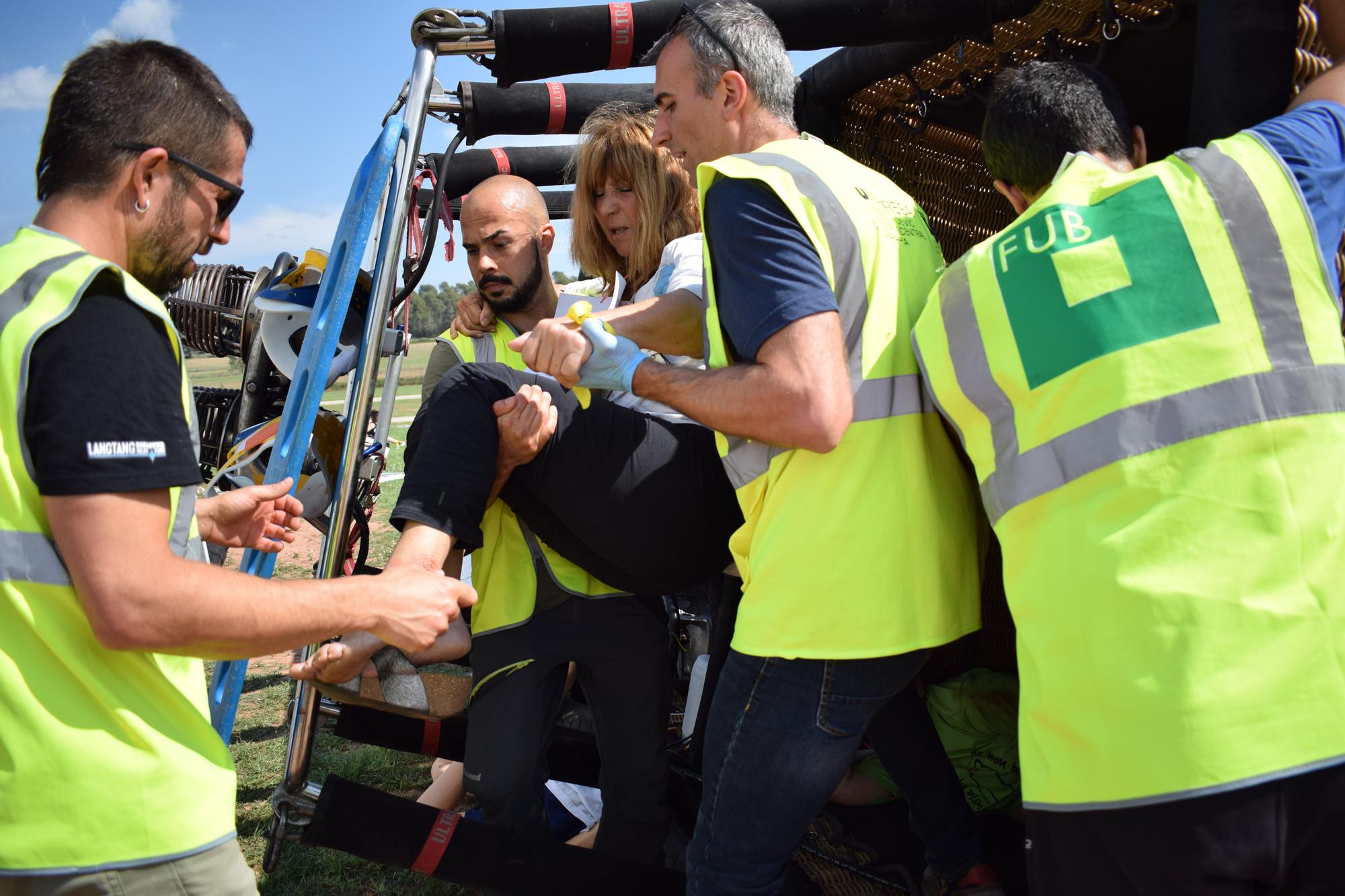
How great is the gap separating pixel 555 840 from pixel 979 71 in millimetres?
2413

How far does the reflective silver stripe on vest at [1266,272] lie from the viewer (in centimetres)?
125

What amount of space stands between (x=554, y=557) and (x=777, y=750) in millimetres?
1057

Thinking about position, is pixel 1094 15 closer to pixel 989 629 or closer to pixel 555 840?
pixel 989 629

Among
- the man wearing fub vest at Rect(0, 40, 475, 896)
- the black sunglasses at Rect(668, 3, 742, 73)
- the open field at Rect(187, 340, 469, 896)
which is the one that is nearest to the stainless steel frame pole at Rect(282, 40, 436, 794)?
the open field at Rect(187, 340, 469, 896)

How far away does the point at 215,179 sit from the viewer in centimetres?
156

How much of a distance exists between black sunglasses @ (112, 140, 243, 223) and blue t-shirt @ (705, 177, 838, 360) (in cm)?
81

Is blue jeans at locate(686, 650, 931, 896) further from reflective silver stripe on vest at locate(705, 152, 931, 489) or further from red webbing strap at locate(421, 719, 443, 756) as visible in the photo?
red webbing strap at locate(421, 719, 443, 756)

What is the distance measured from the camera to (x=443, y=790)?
321 cm

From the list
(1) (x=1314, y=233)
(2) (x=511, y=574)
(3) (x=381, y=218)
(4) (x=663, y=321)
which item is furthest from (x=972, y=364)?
(3) (x=381, y=218)

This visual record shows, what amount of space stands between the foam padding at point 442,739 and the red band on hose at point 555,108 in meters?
2.68

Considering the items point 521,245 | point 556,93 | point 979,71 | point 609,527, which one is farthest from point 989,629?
point 556,93

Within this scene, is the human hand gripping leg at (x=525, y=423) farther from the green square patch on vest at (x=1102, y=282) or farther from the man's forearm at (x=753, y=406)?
the green square patch on vest at (x=1102, y=282)

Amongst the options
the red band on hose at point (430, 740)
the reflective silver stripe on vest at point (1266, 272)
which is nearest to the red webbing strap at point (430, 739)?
the red band on hose at point (430, 740)

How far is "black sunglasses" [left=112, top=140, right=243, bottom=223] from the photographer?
4.78 ft
